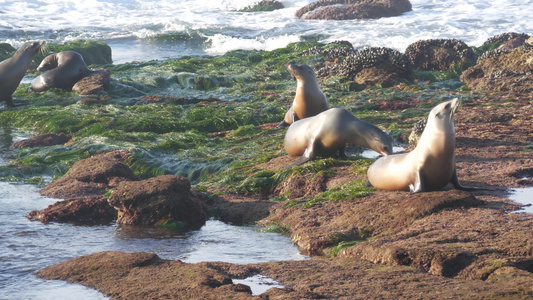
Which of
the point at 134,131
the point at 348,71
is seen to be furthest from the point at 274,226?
the point at 348,71

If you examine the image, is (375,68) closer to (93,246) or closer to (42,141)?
(42,141)

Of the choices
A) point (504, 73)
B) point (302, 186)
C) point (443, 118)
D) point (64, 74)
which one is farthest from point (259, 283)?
point (64, 74)

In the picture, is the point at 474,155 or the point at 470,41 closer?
the point at 474,155

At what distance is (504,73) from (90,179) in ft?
30.6

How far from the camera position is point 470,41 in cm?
2862

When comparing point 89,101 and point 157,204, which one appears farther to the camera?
point 89,101

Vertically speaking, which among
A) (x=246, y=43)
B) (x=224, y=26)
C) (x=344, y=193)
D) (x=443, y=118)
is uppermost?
(x=443, y=118)

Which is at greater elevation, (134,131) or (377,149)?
(377,149)

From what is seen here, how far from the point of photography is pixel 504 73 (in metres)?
14.7

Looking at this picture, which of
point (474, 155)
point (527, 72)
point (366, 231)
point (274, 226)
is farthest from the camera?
point (527, 72)

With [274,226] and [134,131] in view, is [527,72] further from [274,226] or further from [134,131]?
[274,226]

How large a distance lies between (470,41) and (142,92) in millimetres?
16793

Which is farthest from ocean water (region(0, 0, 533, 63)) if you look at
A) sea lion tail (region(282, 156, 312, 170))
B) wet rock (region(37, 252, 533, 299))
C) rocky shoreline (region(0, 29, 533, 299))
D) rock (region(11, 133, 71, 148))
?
wet rock (region(37, 252, 533, 299))

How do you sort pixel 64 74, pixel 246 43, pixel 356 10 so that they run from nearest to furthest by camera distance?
pixel 64 74 → pixel 246 43 → pixel 356 10
